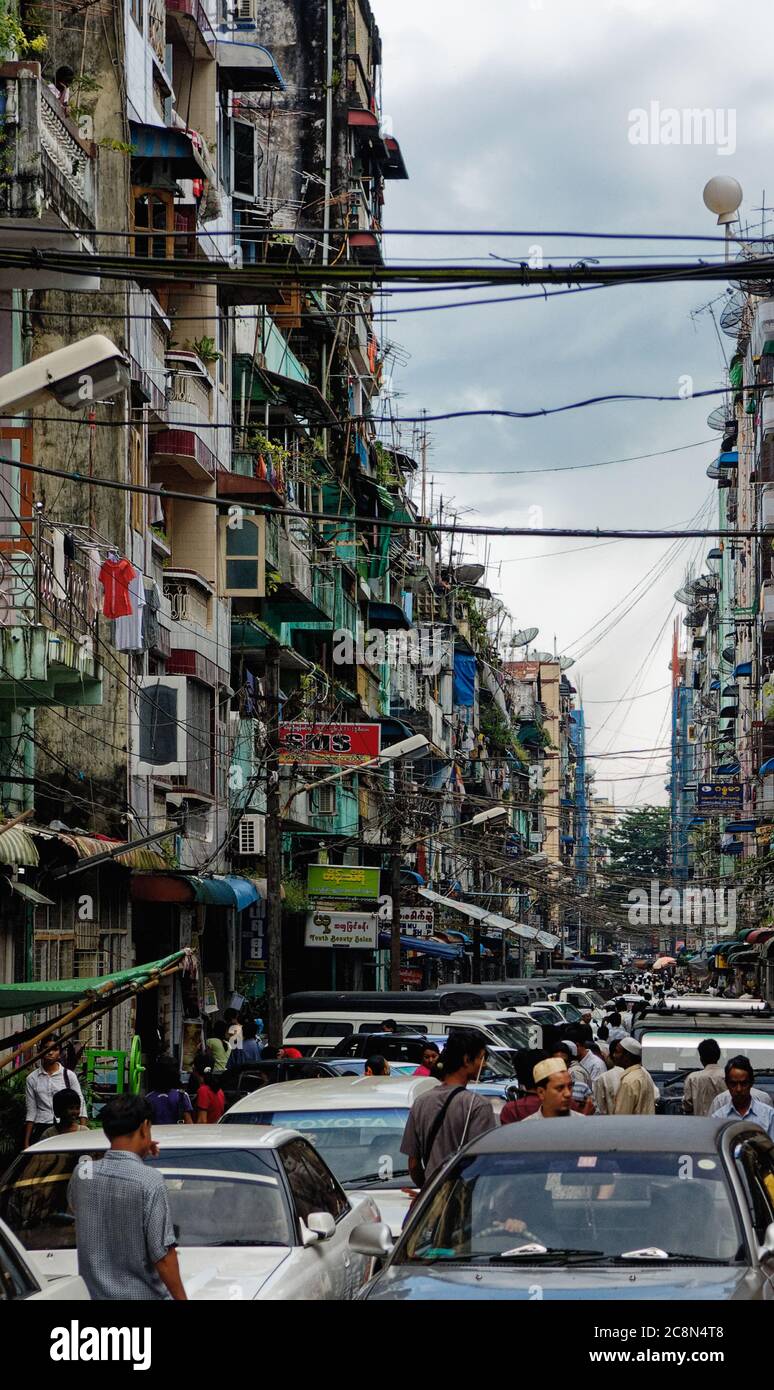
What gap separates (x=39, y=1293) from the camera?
742cm

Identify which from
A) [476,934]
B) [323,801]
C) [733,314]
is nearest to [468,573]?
[733,314]

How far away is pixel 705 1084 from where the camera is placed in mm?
15125

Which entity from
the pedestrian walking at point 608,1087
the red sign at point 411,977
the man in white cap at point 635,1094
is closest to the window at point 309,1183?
the man in white cap at point 635,1094

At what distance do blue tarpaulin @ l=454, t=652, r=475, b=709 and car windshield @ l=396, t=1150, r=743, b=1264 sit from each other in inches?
2987

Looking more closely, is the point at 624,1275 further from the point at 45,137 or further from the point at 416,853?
the point at 416,853

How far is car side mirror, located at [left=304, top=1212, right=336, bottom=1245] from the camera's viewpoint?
347 inches

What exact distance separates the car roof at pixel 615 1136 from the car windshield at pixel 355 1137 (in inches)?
157

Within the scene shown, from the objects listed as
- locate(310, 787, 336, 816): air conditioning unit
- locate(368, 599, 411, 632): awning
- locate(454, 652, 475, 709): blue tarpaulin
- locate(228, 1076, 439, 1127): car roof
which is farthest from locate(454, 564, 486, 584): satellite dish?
locate(228, 1076, 439, 1127): car roof

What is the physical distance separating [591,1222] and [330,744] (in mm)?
25559

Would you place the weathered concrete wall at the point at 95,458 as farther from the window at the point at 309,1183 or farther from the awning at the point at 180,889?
the window at the point at 309,1183

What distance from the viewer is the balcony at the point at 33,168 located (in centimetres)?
1950

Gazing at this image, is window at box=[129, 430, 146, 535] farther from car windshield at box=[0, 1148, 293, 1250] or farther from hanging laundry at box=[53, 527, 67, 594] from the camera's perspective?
car windshield at box=[0, 1148, 293, 1250]
